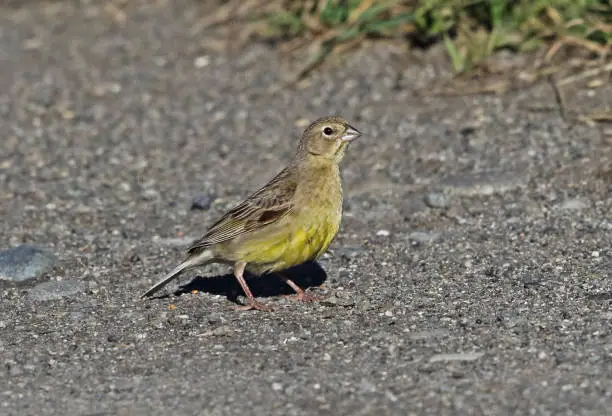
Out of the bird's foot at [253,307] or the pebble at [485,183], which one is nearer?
the bird's foot at [253,307]

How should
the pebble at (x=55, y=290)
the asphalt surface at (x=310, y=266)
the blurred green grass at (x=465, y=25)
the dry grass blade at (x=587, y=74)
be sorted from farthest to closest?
1. the blurred green grass at (x=465, y=25)
2. the dry grass blade at (x=587, y=74)
3. the pebble at (x=55, y=290)
4. the asphalt surface at (x=310, y=266)

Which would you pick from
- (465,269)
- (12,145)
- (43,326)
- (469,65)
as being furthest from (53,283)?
(469,65)

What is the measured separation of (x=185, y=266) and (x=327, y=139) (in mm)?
1016

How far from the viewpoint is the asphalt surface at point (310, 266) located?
4.75 metres

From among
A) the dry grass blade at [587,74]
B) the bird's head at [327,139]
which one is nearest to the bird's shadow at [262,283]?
the bird's head at [327,139]

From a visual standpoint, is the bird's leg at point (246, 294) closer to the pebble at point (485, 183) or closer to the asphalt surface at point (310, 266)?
the asphalt surface at point (310, 266)

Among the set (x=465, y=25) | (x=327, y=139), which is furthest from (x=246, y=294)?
(x=465, y=25)

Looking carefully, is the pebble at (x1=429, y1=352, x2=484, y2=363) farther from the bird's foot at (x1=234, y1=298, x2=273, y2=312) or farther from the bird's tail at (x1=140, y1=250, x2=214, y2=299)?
the bird's tail at (x1=140, y1=250, x2=214, y2=299)

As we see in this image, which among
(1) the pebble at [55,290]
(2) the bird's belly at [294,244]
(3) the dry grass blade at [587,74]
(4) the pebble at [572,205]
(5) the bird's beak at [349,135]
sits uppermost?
(5) the bird's beak at [349,135]

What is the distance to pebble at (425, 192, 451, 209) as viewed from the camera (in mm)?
7242

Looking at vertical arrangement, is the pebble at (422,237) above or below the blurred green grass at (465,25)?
below

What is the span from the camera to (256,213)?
5.97m

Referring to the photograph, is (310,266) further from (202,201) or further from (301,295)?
(202,201)

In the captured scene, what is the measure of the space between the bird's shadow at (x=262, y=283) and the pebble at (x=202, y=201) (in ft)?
3.72
